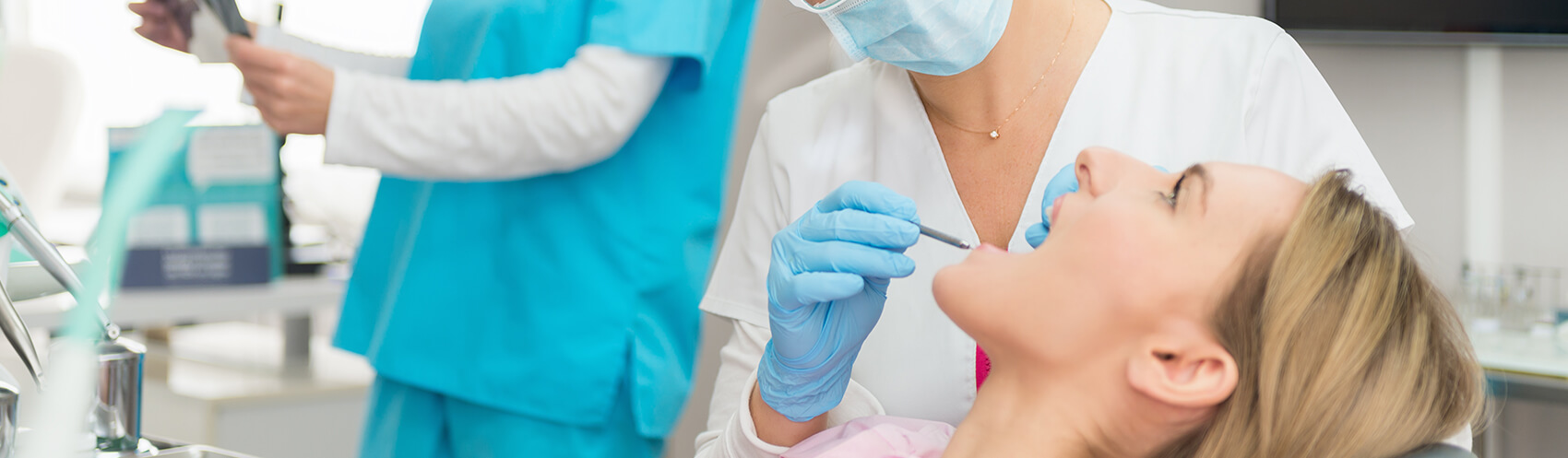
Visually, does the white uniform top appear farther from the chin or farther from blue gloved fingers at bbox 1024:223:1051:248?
the chin

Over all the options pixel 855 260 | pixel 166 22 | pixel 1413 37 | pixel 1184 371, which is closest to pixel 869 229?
pixel 855 260

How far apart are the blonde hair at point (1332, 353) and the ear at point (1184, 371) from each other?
0.02 m

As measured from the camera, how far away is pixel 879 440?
3.24 ft

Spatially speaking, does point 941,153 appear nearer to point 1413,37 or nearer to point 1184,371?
point 1184,371

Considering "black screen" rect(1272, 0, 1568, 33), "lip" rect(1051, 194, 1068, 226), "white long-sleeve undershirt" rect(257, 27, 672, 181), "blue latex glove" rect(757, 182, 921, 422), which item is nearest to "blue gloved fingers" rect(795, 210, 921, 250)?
"blue latex glove" rect(757, 182, 921, 422)

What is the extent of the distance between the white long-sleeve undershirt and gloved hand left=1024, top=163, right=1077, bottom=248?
532 millimetres

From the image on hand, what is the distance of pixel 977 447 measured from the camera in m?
0.92

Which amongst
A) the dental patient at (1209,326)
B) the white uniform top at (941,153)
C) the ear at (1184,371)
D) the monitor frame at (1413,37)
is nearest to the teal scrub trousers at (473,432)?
the white uniform top at (941,153)

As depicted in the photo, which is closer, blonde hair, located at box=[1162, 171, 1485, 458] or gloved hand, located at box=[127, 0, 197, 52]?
blonde hair, located at box=[1162, 171, 1485, 458]

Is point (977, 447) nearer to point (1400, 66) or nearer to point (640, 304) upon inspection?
point (640, 304)

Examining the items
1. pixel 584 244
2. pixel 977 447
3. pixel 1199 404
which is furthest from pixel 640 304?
pixel 1199 404

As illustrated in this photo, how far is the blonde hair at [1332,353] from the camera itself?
0.83 metres

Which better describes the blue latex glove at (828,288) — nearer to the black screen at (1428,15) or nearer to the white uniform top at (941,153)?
the white uniform top at (941,153)

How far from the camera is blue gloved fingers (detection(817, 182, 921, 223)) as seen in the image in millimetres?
954
